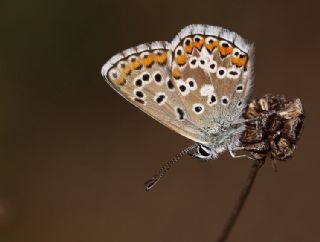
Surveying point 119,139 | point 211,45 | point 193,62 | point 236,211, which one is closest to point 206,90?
point 193,62

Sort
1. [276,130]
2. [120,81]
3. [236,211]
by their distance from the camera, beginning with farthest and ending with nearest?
1. [120,81]
2. [276,130]
3. [236,211]

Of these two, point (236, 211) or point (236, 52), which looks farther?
point (236, 52)

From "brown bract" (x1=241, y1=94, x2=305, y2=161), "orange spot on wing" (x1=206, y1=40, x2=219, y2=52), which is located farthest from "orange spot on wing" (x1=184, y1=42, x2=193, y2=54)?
"brown bract" (x1=241, y1=94, x2=305, y2=161)

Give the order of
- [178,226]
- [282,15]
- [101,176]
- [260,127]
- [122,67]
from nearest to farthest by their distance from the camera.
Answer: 1. [260,127]
2. [122,67]
3. [178,226]
4. [101,176]
5. [282,15]

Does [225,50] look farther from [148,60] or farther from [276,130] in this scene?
[276,130]

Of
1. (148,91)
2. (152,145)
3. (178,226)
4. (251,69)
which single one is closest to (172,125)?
(148,91)

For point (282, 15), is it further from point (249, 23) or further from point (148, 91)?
point (148, 91)

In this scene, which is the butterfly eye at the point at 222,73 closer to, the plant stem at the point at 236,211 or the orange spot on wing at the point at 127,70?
the orange spot on wing at the point at 127,70
